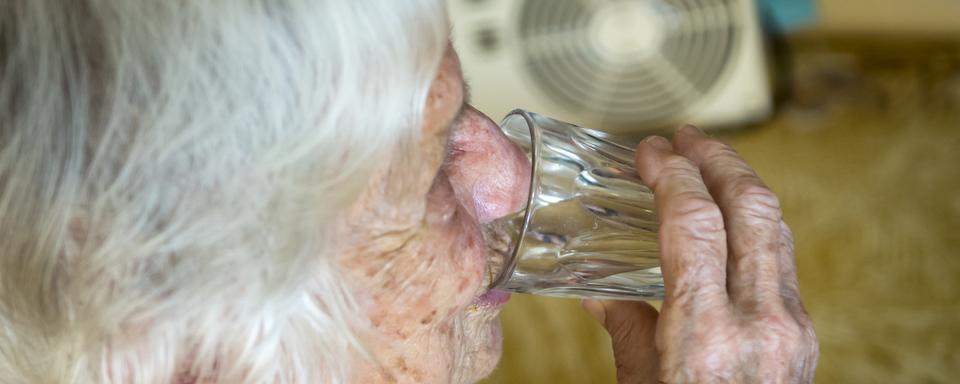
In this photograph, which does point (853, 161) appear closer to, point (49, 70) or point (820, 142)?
point (820, 142)

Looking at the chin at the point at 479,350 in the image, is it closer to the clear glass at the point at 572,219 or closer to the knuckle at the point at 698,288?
the clear glass at the point at 572,219

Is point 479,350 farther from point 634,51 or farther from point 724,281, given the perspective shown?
point 634,51

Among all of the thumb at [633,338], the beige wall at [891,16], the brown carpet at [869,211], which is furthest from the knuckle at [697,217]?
the beige wall at [891,16]

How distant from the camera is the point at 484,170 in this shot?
712 mm

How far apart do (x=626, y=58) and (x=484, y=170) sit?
2.35 ft

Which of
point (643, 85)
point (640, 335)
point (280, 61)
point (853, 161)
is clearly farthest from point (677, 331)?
point (853, 161)

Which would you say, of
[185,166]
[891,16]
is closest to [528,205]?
[185,166]

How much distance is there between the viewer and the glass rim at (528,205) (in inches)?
28.5

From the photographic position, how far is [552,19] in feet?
4.59

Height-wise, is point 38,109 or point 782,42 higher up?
point 38,109

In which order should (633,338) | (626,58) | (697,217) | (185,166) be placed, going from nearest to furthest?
(185,166) → (697,217) → (633,338) → (626,58)

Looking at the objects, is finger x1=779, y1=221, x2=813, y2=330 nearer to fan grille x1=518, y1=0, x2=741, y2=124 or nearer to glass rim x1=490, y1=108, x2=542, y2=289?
glass rim x1=490, y1=108, x2=542, y2=289

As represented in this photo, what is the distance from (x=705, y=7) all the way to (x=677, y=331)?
0.78 meters

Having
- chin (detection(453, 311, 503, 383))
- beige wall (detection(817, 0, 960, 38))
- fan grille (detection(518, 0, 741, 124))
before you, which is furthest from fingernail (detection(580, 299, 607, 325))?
beige wall (detection(817, 0, 960, 38))
